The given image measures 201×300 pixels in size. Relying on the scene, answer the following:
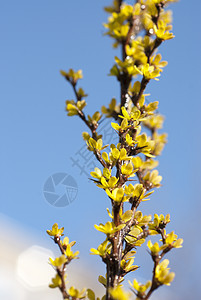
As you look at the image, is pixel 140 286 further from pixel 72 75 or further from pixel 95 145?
pixel 72 75

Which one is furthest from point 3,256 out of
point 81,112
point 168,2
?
point 168,2

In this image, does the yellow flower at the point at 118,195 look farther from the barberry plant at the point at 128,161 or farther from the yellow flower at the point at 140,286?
the yellow flower at the point at 140,286

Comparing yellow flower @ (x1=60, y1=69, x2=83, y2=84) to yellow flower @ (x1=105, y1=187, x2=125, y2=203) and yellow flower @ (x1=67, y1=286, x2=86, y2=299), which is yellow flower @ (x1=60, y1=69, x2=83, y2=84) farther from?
yellow flower @ (x1=67, y1=286, x2=86, y2=299)

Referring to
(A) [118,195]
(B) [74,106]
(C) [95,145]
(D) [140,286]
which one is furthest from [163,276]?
(B) [74,106]

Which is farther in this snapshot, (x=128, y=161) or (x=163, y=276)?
(x=128, y=161)

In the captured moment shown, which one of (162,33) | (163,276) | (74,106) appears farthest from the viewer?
(74,106)

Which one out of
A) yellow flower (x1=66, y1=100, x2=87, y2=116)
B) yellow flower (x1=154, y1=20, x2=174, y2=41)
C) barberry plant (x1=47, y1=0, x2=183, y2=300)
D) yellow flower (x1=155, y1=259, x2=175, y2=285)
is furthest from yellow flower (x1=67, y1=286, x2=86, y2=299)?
yellow flower (x1=154, y1=20, x2=174, y2=41)

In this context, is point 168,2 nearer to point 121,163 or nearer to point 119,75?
point 119,75

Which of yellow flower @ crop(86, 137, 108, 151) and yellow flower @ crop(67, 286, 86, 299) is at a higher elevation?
yellow flower @ crop(86, 137, 108, 151)

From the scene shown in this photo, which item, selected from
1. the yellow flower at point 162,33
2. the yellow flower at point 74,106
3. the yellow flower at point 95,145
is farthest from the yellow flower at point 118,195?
the yellow flower at point 162,33
